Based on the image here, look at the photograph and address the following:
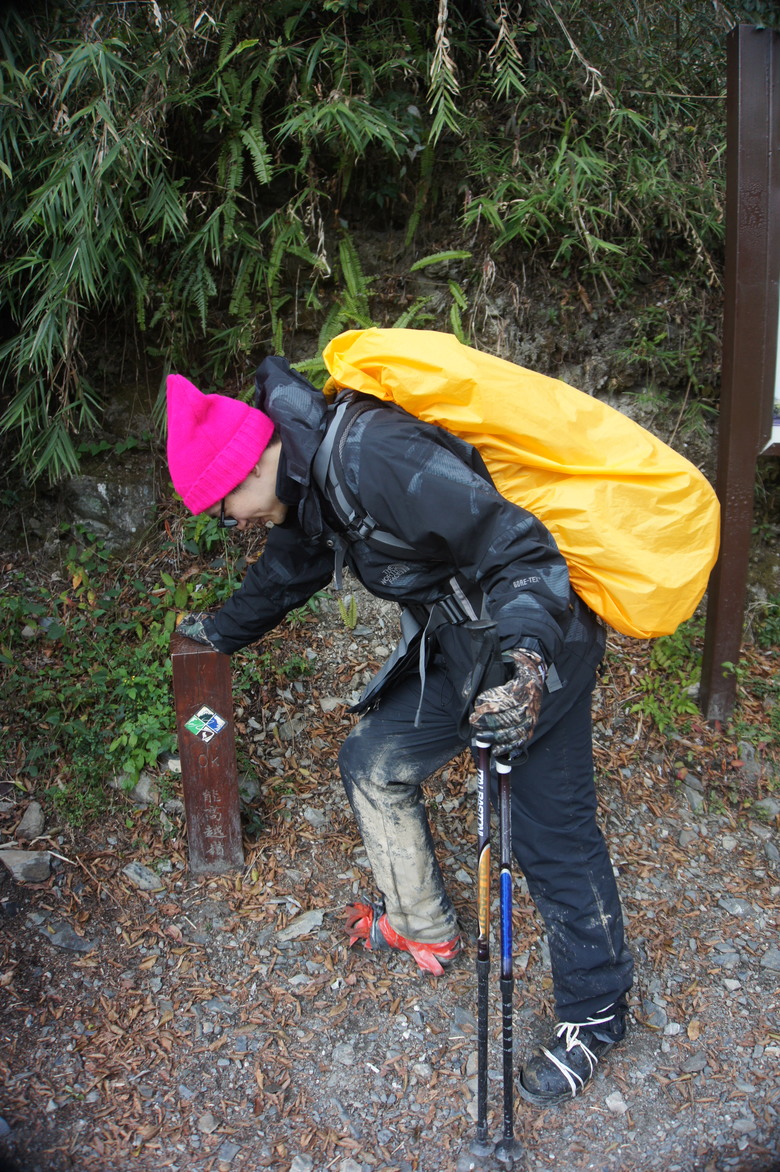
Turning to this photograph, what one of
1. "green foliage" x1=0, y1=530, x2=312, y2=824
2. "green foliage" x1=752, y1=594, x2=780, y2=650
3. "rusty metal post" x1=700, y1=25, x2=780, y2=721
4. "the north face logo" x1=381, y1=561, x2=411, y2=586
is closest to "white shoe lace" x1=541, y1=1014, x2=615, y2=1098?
"the north face logo" x1=381, y1=561, x2=411, y2=586

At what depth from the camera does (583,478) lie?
2.49 m

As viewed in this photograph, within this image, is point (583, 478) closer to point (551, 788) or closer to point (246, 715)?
point (551, 788)

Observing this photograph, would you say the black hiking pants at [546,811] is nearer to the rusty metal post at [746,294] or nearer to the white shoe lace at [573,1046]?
the white shoe lace at [573,1046]

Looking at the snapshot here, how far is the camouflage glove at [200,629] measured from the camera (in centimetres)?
337

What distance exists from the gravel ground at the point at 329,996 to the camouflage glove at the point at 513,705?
159 centimetres

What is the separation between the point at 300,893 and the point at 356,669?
1.35 metres

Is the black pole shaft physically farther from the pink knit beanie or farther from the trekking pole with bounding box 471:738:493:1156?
the pink knit beanie

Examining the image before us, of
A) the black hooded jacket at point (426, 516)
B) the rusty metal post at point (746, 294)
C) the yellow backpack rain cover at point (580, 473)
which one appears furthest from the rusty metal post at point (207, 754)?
the rusty metal post at point (746, 294)

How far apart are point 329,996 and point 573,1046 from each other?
1012mm

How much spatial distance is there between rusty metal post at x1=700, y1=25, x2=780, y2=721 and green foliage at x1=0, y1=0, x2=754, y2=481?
3.34ft

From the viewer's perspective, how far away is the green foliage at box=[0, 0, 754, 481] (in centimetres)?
421

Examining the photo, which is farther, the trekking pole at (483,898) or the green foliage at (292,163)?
the green foliage at (292,163)

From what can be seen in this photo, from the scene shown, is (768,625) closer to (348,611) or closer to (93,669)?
(348,611)

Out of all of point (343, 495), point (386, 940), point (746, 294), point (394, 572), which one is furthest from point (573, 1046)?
point (746, 294)
